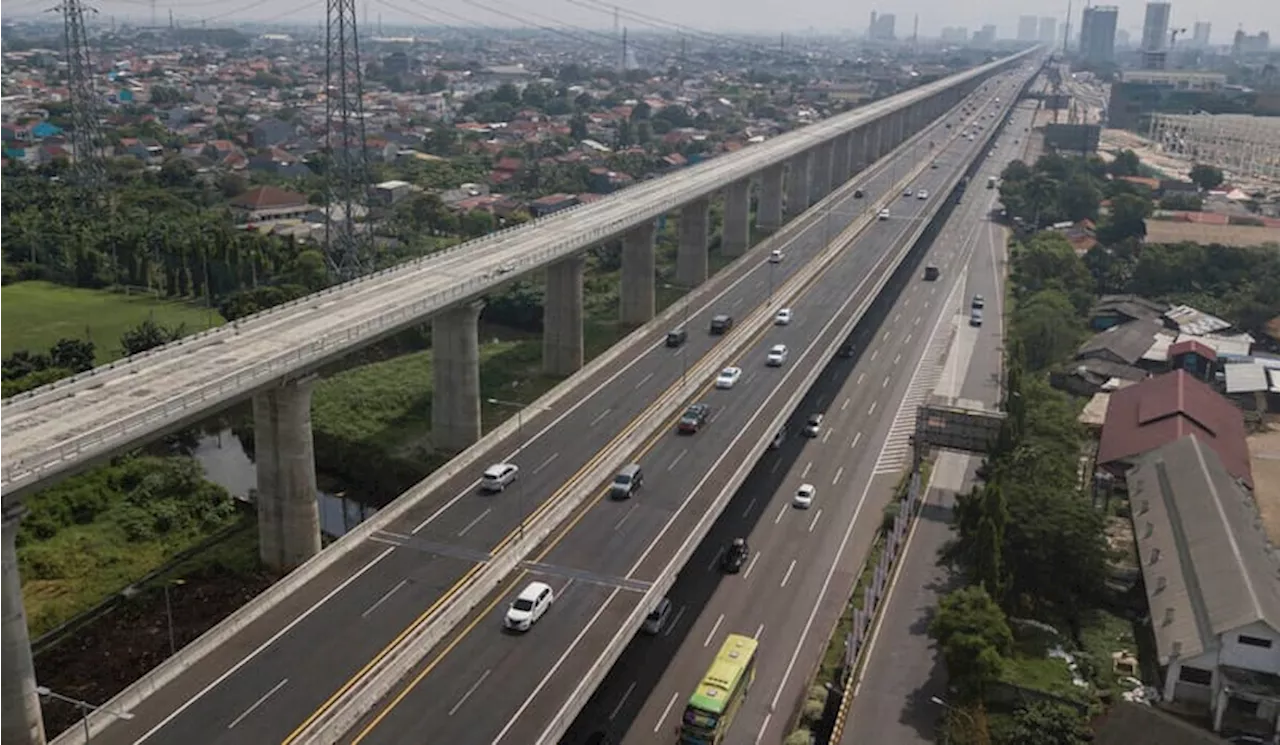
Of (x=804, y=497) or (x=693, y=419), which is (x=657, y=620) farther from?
(x=804, y=497)

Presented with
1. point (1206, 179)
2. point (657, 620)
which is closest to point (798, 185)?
point (1206, 179)

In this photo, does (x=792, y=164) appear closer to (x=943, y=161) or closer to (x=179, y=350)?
(x=943, y=161)

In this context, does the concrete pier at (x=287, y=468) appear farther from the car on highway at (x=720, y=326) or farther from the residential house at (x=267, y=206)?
the residential house at (x=267, y=206)

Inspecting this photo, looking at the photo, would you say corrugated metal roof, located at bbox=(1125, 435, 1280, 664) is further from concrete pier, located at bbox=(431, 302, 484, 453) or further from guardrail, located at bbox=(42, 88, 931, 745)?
concrete pier, located at bbox=(431, 302, 484, 453)

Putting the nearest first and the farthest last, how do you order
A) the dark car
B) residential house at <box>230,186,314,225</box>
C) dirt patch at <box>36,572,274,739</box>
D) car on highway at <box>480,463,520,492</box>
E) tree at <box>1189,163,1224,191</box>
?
dirt patch at <box>36,572,274,739</box>, car on highway at <box>480,463,520,492</box>, the dark car, residential house at <box>230,186,314,225</box>, tree at <box>1189,163,1224,191</box>

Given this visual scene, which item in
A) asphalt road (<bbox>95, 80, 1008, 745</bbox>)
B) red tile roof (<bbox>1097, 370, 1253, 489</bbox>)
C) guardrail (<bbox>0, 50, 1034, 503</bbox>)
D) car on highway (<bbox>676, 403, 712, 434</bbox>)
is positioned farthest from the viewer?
red tile roof (<bbox>1097, 370, 1253, 489</bbox>)

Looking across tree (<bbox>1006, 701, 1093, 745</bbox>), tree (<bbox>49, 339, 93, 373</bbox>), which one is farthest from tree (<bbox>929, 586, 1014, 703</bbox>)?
tree (<bbox>49, 339, 93, 373</bbox>)
